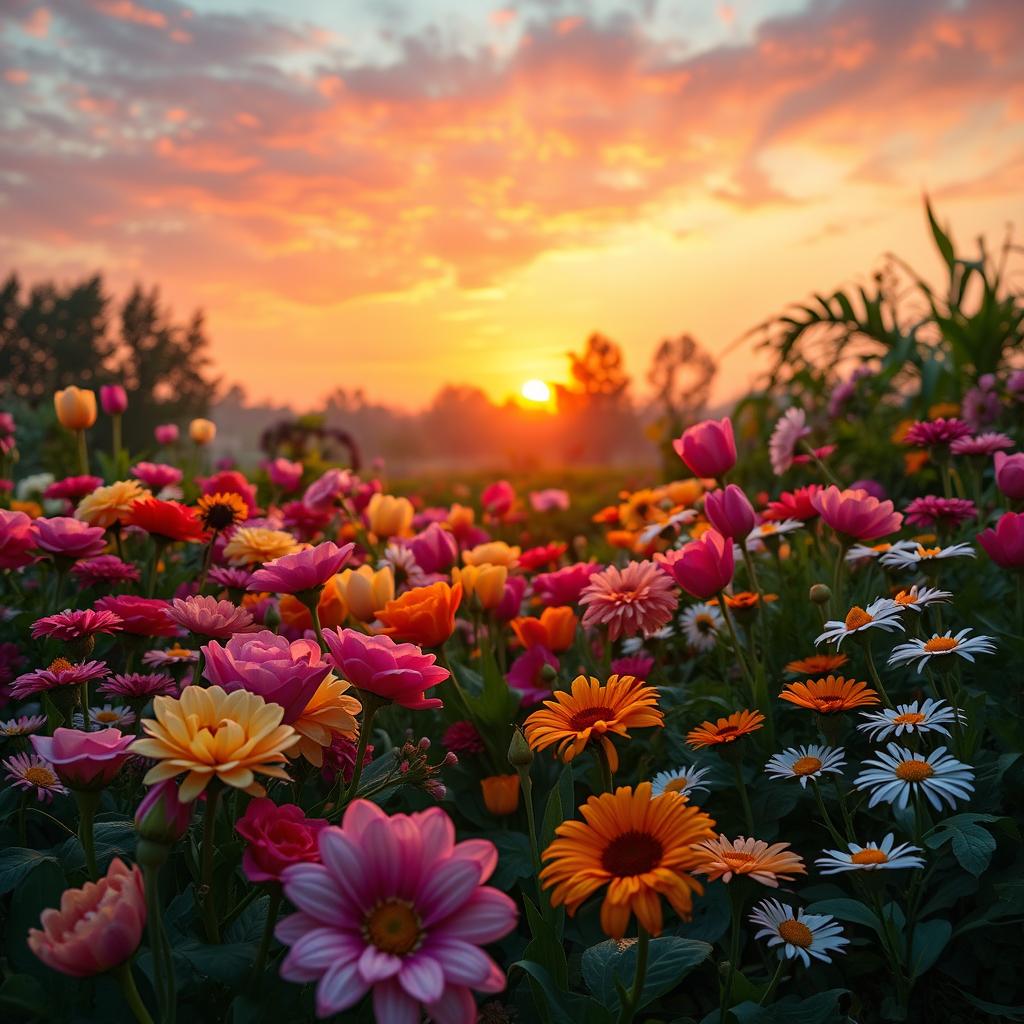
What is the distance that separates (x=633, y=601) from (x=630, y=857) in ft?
2.27

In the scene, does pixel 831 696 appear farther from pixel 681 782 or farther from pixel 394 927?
pixel 394 927

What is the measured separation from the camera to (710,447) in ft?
6.09

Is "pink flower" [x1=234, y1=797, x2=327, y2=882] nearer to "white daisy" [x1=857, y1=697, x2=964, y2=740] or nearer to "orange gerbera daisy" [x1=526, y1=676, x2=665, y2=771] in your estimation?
"orange gerbera daisy" [x1=526, y1=676, x2=665, y2=771]

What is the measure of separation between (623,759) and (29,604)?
5.34ft

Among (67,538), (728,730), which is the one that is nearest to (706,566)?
(728,730)

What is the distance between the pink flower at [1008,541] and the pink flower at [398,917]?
1.26 meters

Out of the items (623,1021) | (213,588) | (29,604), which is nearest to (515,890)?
(623,1021)

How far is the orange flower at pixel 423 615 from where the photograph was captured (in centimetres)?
149

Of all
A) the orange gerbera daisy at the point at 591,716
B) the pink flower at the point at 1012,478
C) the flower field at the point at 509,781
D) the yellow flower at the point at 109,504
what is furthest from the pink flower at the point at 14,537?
the pink flower at the point at 1012,478

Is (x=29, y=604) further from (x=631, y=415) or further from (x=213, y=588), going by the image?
(x=631, y=415)

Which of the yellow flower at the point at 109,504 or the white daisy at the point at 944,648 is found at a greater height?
the yellow flower at the point at 109,504

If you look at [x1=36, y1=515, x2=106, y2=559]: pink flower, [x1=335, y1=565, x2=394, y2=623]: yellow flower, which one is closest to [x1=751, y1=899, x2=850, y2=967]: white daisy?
[x1=335, y1=565, x2=394, y2=623]: yellow flower

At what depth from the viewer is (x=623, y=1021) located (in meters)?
1.01

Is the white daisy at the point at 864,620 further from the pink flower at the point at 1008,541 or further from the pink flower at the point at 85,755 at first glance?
the pink flower at the point at 85,755
